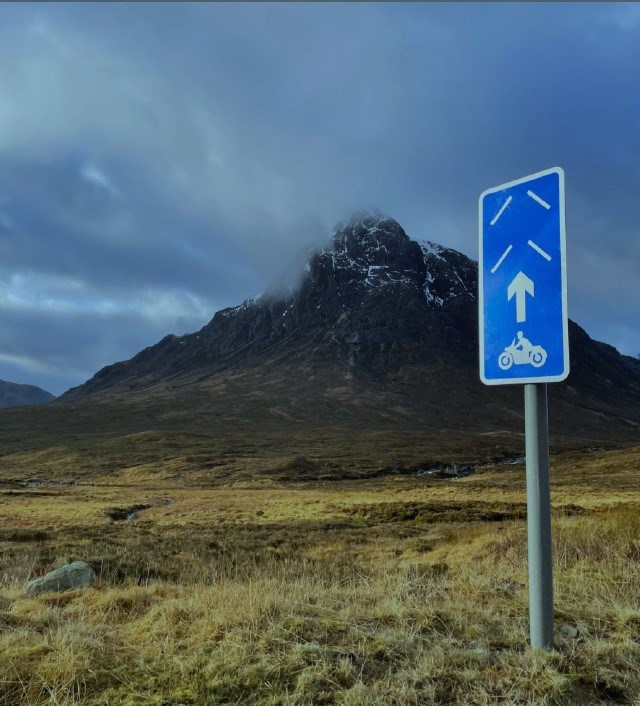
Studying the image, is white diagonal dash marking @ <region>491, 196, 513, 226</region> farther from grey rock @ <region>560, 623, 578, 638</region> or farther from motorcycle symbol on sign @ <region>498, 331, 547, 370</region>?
grey rock @ <region>560, 623, 578, 638</region>

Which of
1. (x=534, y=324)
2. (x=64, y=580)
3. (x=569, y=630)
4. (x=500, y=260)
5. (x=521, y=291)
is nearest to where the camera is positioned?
(x=534, y=324)

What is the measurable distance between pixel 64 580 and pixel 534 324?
7386 mm

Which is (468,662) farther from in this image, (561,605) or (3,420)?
(3,420)

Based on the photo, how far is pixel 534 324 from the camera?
Answer: 3.52 m

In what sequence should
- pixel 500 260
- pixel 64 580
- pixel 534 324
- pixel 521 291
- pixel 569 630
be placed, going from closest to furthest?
pixel 534 324, pixel 521 291, pixel 500 260, pixel 569 630, pixel 64 580

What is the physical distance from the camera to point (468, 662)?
3512 millimetres

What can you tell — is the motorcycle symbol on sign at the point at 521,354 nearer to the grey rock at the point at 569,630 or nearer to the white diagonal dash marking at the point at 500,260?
the white diagonal dash marking at the point at 500,260

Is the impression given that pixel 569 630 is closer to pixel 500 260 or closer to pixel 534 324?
pixel 534 324

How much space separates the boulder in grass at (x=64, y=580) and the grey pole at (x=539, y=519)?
595 centimetres

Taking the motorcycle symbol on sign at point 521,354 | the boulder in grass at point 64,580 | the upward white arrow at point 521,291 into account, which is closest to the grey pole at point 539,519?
the motorcycle symbol on sign at point 521,354

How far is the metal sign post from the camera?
3441 millimetres

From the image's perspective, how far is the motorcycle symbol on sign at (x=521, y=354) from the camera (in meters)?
3.47

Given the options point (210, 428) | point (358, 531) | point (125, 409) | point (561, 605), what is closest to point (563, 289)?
point (561, 605)

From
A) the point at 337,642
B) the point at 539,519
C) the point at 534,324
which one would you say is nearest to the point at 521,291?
the point at 534,324
